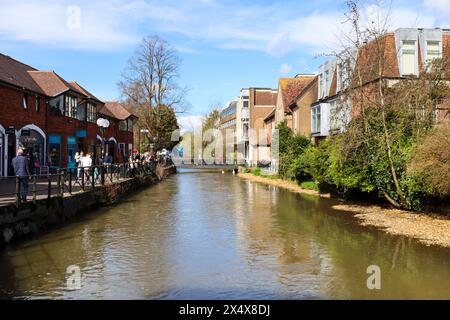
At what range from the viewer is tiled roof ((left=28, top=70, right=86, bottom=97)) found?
111 ft

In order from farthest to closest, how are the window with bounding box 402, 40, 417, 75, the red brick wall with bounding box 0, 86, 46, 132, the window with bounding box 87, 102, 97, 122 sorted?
the window with bounding box 87, 102, 97, 122 < the window with bounding box 402, 40, 417, 75 < the red brick wall with bounding box 0, 86, 46, 132

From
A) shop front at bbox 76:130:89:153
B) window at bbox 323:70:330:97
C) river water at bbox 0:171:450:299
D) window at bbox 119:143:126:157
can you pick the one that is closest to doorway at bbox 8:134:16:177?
shop front at bbox 76:130:89:153

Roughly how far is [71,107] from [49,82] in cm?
302

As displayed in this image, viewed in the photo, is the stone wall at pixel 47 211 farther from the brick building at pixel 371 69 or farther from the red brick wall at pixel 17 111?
the brick building at pixel 371 69

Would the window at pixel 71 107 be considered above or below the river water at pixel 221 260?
above

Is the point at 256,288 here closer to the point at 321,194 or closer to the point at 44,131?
the point at 321,194

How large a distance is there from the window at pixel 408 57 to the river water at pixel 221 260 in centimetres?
1494

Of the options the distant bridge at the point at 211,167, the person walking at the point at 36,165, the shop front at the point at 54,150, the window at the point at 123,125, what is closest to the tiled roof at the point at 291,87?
the distant bridge at the point at 211,167

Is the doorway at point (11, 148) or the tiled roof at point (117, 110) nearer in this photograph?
the doorway at point (11, 148)

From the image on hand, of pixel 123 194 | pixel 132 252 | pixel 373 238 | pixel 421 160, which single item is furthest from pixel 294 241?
pixel 123 194

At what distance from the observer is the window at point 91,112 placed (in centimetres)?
4262

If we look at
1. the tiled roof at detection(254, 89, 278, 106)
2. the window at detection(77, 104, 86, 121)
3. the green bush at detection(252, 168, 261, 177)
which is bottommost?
the green bush at detection(252, 168, 261, 177)

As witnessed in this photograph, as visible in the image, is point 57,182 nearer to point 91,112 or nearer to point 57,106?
point 57,106

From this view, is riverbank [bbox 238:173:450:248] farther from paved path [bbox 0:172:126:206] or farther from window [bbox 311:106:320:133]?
window [bbox 311:106:320:133]
